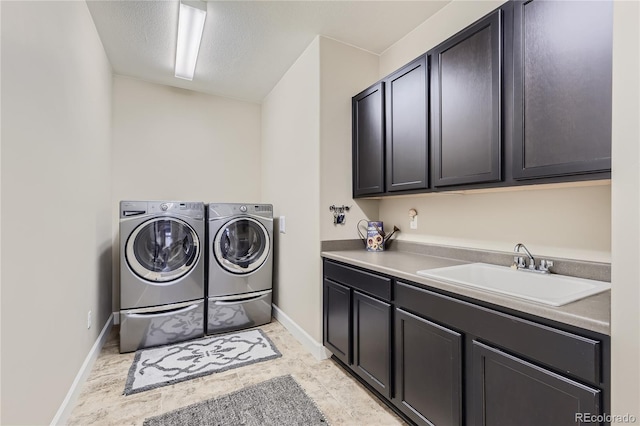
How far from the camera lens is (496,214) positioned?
6.15ft

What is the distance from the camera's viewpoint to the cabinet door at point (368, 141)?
231 centimetres

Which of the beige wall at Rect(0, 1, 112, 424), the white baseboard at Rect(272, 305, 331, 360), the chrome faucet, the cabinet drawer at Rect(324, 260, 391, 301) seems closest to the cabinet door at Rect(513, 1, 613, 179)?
the chrome faucet

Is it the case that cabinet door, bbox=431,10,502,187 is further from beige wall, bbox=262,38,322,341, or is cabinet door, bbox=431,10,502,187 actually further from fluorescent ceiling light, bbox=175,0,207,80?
fluorescent ceiling light, bbox=175,0,207,80

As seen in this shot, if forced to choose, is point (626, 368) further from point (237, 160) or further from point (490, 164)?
point (237, 160)

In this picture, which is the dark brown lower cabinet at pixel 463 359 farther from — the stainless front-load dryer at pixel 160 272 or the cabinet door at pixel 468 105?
the stainless front-load dryer at pixel 160 272

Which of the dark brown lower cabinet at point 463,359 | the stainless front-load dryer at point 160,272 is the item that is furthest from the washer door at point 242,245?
the dark brown lower cabinet at point 463,359

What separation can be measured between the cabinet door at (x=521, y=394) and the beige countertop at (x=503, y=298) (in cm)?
20

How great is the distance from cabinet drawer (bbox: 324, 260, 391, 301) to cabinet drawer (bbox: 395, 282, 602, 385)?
26cm

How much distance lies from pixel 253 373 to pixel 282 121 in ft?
8.37

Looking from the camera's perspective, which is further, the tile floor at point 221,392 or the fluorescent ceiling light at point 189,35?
the fluorescent ceiling light at point 189,35

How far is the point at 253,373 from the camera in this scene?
224 centimetres

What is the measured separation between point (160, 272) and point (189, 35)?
7.00 feet
